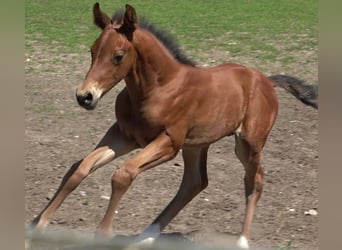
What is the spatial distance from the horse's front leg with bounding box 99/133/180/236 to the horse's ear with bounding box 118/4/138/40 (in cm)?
63

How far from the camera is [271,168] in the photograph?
252 inches

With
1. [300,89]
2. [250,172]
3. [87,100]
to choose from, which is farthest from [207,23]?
[87,100]

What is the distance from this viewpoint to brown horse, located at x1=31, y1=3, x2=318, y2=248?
13.9 ft

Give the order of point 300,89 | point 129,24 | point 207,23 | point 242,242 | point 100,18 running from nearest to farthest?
point 129,24 < point 100,18 < point 242,242 < point 300,89 < point 207,23

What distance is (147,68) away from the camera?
4.50 metres

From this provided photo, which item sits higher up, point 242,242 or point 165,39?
point 165,39

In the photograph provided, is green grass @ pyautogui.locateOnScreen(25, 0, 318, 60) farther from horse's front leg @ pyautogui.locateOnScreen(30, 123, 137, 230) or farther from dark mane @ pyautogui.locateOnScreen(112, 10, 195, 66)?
horse's front leg @ pyautogui.locateOnScreen(30, 123, 137, 230)

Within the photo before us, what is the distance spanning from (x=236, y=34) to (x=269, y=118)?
782cm

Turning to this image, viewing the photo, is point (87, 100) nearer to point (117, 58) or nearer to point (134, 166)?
point (117, 58)

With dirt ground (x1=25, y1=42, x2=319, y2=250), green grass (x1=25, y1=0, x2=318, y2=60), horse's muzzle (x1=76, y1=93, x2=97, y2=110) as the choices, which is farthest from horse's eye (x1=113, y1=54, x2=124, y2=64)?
green grass (x1=25, y1=0, x2=318, y2=60)

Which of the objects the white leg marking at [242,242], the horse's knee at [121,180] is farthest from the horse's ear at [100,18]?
the white leg marking at [242,242]

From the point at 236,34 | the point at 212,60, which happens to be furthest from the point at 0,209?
the point at 236,34

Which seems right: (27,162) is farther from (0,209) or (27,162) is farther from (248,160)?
(0,209)

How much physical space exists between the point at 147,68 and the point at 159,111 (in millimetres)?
274
